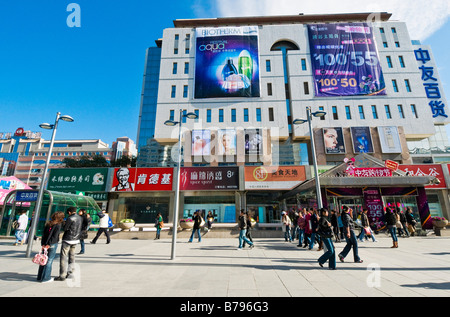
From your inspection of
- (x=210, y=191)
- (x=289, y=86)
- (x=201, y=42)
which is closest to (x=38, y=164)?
(x=201, y=42)

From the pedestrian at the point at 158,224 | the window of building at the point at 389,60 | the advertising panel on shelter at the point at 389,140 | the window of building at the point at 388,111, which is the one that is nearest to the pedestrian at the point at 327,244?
the pedestrian at the point at 158,224

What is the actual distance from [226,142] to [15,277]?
80.6 ft

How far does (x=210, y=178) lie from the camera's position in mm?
23500

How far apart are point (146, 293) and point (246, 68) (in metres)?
33.6

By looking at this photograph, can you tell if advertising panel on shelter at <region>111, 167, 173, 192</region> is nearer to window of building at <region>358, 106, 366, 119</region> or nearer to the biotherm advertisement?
the biotherm advertisement

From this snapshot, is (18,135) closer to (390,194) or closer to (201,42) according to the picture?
(201,42)

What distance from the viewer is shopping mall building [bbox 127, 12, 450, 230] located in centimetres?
2389

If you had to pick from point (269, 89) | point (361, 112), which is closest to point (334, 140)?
point (361, 112)

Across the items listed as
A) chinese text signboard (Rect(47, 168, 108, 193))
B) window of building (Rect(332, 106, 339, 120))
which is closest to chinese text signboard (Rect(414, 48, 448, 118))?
window of building (Rect(332, 106, 339, 120))

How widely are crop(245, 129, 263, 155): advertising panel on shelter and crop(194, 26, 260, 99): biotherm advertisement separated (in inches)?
256

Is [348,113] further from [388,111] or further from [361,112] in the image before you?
[388,111]

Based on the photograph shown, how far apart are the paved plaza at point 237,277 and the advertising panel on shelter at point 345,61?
29102 mm

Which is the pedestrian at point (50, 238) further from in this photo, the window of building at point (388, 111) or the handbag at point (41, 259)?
the window of building at point (388, 111)

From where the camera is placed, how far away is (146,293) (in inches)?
168
